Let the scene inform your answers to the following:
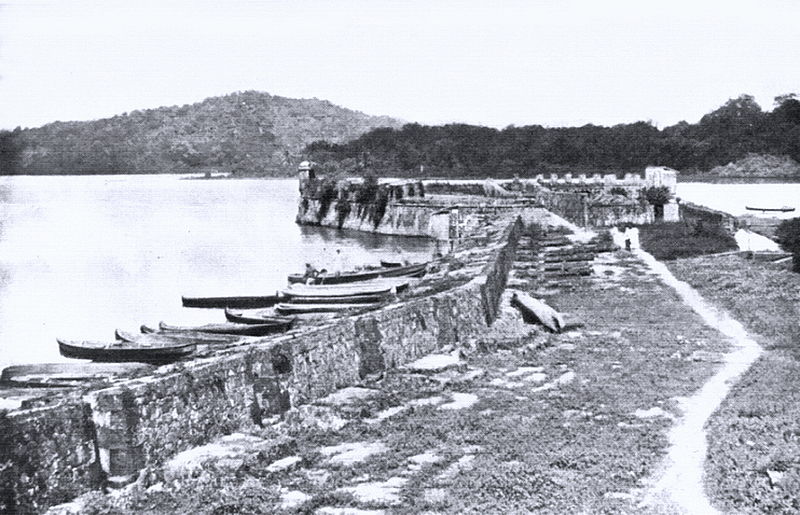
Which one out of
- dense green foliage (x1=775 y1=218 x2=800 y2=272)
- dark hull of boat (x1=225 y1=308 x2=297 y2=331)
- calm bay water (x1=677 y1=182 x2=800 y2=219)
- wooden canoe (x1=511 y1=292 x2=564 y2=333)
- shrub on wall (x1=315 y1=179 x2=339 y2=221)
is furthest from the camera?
shrub on wall (x1=315 y1=179 x2=339 y2=221)

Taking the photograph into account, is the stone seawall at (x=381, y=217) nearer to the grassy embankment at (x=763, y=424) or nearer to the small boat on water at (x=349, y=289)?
the small boat on water at (x=349, y=289)

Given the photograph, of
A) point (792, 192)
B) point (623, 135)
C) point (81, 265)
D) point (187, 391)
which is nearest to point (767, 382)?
point (187, 391)

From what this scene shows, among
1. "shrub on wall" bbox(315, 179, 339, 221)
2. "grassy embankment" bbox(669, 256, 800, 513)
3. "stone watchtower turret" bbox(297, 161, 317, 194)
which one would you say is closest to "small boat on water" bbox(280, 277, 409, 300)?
"grassy embankment" bbox(669, 256, 800, 513)

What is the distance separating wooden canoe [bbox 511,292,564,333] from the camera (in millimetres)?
15039

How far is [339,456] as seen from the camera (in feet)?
26.7

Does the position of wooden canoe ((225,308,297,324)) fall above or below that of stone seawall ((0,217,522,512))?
below

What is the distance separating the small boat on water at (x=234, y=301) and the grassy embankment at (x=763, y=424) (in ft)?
58.1

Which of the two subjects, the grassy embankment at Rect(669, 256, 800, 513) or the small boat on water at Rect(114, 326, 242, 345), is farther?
the small boat on water at Rect(114, 326, 242, 345)

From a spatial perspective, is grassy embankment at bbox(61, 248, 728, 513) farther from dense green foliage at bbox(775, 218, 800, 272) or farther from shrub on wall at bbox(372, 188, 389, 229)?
shrub on wall at bbox(372, 188, 389, 229)

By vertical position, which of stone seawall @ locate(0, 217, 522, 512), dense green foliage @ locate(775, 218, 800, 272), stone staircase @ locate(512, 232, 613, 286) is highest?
stone seawall @ locate(0, 217, 522, 512)

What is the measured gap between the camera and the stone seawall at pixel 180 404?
653cm

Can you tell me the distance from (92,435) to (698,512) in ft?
14.5

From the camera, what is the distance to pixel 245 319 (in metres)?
27.2

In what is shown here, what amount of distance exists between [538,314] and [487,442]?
7068 mm
